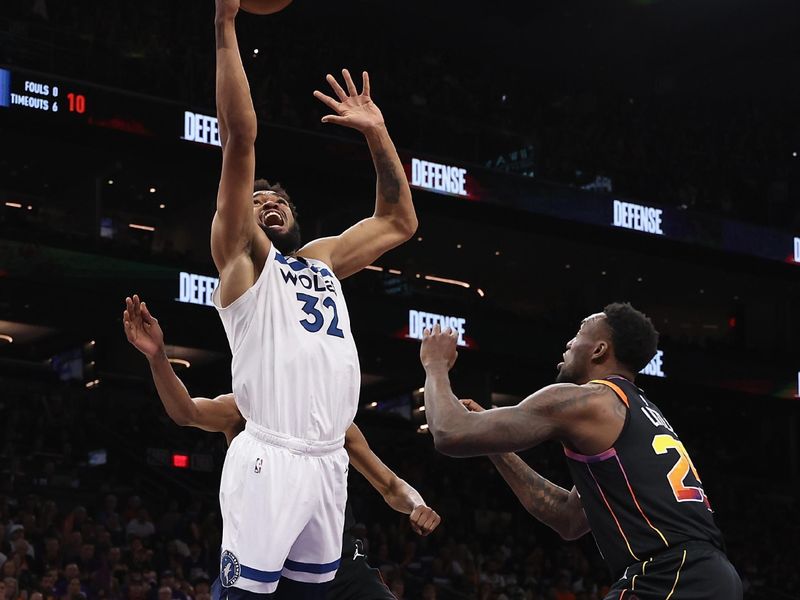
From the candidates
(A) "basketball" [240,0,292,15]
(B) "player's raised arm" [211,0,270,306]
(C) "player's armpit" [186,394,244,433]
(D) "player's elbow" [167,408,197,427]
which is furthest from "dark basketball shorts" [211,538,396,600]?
(A) "basketball" [240,0,292,15]

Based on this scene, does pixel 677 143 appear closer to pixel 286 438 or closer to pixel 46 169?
pixel 46 169

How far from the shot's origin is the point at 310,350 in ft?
14.3

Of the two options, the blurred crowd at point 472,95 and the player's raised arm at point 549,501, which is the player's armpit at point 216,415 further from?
Result: the blurred crowd at point 472,95

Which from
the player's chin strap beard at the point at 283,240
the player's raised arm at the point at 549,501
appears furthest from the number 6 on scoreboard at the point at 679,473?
the player's chin strap beard at the point at 283,240

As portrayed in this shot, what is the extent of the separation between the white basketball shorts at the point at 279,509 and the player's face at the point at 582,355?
102 centimetres

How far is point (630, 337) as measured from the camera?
4.85 meters

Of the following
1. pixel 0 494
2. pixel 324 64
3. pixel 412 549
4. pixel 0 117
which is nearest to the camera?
pixel 0 494

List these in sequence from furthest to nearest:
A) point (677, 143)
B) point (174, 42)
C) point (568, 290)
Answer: point (568, 290), point (677, 143), point (174, 42)

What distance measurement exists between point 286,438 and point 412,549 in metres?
13.6

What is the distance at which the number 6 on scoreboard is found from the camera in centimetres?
455

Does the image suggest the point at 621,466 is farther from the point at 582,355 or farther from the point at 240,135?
the point at 240,135

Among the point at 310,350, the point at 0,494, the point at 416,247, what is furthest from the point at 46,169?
the point at 310,350

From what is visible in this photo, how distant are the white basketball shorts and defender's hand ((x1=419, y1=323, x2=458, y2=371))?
0.48 m

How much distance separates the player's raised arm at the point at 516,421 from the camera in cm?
454
